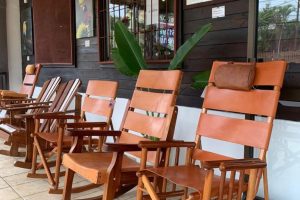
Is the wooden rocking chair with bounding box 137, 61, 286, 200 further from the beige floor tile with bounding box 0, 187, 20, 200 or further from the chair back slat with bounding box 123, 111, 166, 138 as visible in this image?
the beige floor tile with bounding box 0, 187, 20, 200

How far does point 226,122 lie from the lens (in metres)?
2.02

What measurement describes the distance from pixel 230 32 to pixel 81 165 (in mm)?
1600

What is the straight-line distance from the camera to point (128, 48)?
9.04ft

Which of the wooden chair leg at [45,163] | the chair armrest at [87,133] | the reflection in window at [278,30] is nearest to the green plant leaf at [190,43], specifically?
the reflection in window at [278,30]

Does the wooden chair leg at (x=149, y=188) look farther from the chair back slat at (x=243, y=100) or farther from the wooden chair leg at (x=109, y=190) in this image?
the chair back slat at (x=243, y=100)

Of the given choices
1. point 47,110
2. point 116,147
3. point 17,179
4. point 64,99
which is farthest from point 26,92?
point 116,147

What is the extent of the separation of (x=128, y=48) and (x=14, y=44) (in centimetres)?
500

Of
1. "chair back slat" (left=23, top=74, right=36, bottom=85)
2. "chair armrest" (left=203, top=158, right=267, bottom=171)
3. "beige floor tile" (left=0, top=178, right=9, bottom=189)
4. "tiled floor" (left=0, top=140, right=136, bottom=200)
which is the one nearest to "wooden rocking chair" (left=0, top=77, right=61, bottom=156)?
"tiled floor" (left=0, top=140, right=136, bottom=200)

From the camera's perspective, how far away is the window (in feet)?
10.6

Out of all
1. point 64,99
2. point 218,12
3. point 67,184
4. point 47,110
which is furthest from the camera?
point 47,110

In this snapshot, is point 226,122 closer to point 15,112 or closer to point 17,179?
point 17,179

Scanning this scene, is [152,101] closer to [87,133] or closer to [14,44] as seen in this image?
[87,133]

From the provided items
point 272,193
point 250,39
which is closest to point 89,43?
point 250,39

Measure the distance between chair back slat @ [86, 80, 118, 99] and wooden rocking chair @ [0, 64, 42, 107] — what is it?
4.64 ft
